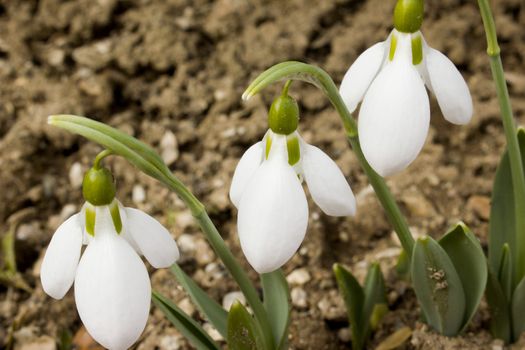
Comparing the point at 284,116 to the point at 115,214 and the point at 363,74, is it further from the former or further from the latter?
the point at 115,214

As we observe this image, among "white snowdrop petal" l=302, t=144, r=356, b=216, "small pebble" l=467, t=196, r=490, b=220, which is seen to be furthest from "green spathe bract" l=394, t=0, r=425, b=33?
"small pebble" l=467, t=196, r=490, b=220

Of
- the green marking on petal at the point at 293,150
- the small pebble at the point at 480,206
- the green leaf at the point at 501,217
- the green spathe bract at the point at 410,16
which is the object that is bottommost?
the small pebble at the point at 480,206

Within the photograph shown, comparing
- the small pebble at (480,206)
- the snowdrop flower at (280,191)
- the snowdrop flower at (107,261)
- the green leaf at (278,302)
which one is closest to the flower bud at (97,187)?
the snowdrop flower at (107,261)

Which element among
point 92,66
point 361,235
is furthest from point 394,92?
point 92,66

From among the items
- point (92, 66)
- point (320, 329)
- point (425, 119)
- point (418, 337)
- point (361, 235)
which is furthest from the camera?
point (92, 66)

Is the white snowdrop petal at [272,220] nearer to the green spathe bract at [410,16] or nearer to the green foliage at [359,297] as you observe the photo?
the green spathe bract at [410,16]

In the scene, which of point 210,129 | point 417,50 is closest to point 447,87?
point 417,50

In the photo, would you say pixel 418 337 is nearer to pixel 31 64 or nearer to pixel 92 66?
pixel 92 66
